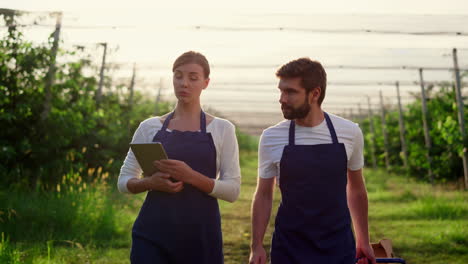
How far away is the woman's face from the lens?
2551 mm

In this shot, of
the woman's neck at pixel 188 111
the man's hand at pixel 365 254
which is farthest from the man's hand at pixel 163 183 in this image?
the man's hand at pixel 365 254

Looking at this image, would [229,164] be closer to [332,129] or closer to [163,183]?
[163,183]

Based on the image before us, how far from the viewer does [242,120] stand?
99.3ft

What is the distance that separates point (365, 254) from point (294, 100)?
80cm

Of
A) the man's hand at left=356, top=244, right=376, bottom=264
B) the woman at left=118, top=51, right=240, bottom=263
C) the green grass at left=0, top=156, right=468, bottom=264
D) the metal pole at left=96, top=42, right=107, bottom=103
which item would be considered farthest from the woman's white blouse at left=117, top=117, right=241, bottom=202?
the metal pole at left=96, top=42, right=107, bottom=103

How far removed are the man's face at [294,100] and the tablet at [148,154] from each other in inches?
23.2

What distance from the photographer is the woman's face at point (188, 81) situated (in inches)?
100

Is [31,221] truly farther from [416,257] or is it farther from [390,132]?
[390,132]

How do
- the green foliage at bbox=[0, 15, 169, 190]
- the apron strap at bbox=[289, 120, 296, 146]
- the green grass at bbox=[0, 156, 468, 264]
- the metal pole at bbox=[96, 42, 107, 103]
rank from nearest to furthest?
the apron strap at bbox=[289, 120, 296, 146], the green grass at bbox=[0, 156, 468, 264], the green foliage at bbox=[0, 15, 169, 190], the metal pole at bbox=[96, 42, 107, 103]

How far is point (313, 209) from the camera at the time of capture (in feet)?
8.11

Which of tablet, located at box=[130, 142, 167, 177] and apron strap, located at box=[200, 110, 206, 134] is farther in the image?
apron strap, located at box=[200, 110, 206, 134]

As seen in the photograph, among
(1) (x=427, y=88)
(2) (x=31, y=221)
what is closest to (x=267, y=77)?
(1) (x=427, y=88)

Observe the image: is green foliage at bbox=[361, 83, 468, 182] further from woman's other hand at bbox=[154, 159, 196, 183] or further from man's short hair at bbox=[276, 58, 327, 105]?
woman's other hand at bbox=[154, 159, 196, 183]

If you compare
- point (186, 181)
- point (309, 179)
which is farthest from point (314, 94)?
point (186, 181)
